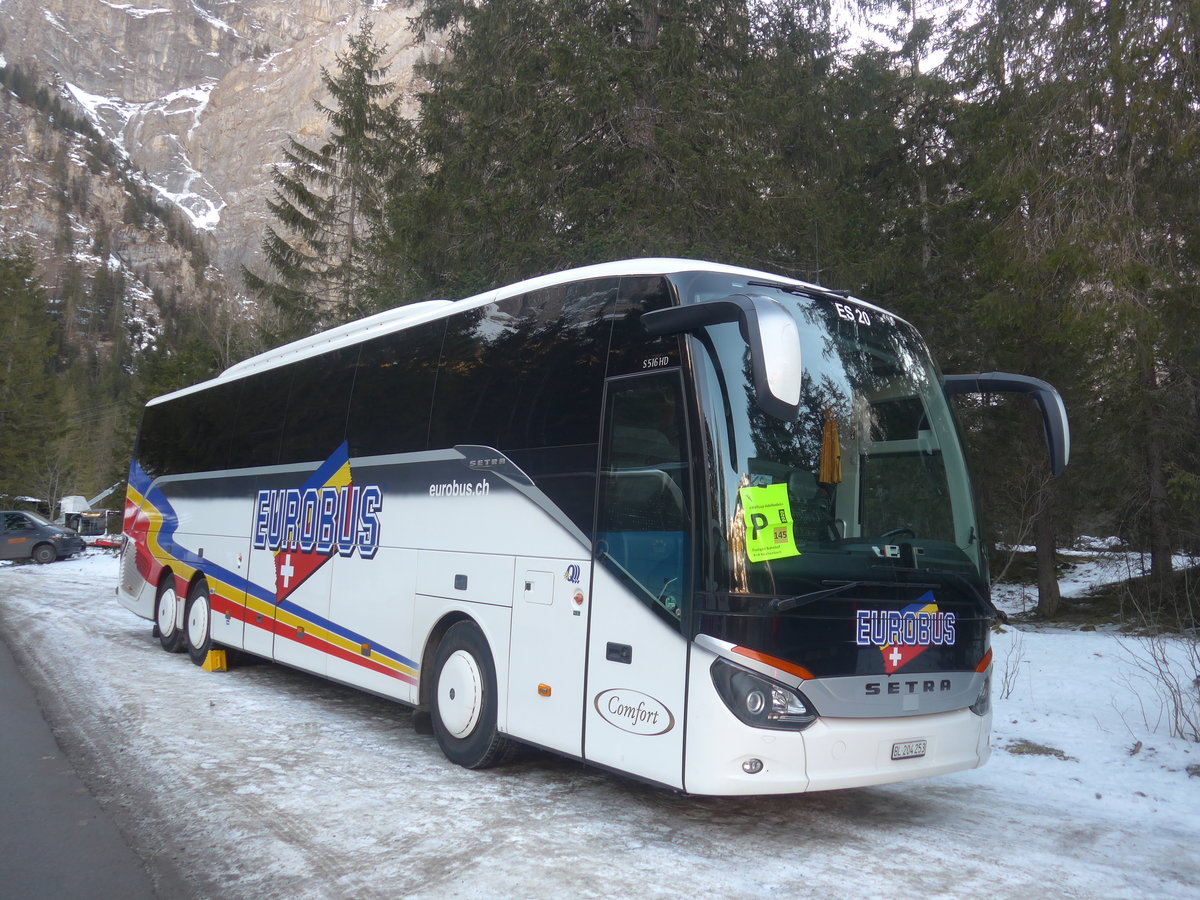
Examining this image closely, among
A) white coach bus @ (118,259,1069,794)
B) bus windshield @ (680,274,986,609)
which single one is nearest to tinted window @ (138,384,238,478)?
white coach bus @ (118,259,1069,794)

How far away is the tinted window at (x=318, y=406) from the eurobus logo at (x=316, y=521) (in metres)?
0.23

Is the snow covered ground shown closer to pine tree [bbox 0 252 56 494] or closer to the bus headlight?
the bus headlight

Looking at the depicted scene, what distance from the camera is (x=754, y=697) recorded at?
5.00 m

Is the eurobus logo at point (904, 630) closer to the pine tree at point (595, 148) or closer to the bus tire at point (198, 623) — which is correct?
the bus tire at point (198, 623)

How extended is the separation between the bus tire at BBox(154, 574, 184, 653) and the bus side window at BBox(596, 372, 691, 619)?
8469 millimetres

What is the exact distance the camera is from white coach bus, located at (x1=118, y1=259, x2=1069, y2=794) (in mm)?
5051

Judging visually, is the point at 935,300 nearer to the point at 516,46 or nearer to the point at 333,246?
the point at 516,46

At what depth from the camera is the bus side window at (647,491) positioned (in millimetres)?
5293

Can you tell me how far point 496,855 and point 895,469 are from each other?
10.1 feet

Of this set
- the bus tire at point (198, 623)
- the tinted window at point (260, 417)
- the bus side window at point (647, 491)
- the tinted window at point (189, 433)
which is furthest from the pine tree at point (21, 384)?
the bus side window at point (647, 491)

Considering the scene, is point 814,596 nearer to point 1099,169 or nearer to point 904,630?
point 904,630

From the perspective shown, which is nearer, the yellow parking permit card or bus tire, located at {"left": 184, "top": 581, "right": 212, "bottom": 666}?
the yellow parking permit card

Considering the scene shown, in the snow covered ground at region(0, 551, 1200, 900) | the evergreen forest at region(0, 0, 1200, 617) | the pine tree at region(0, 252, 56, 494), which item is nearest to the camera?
the snow covered ground at region(0, 551, 1200, 900)

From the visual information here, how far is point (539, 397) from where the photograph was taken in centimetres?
652
